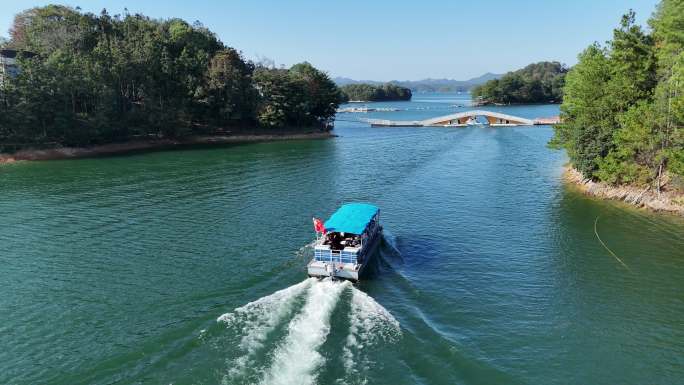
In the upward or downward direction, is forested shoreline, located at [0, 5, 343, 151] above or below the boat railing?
above

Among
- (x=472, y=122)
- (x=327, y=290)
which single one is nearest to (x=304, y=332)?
(x=327, y=290)

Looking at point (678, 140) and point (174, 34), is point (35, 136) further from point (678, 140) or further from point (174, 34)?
point (678, 140)

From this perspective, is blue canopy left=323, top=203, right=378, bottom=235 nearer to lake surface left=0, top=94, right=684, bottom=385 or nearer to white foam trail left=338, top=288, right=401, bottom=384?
lake surface left=0, top=94, right=684, bottom=385

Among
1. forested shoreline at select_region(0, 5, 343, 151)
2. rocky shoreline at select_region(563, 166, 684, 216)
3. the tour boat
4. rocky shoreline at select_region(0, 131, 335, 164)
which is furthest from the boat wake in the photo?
forested shoreline at select_region(0, 5, 343, 151)

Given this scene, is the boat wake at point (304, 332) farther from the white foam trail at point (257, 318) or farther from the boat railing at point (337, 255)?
the boat railing at point (337, 255)

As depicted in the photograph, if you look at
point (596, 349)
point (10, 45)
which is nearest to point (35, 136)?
point (10, 45)

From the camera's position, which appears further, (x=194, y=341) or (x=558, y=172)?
(x=558, y=172)
